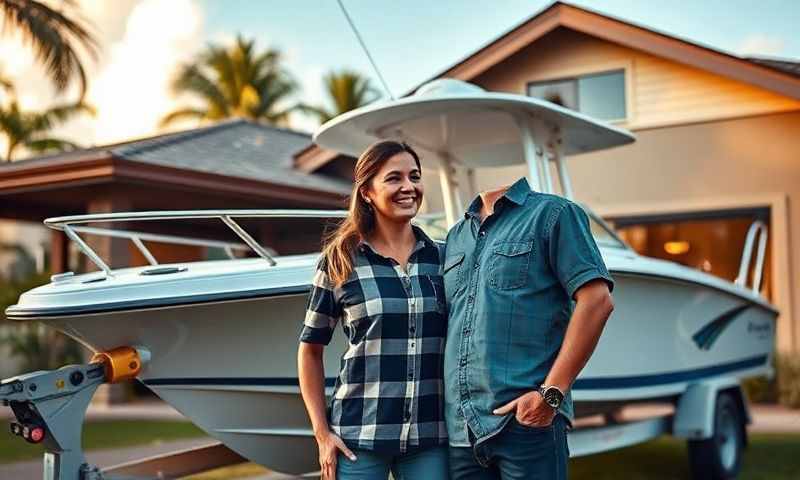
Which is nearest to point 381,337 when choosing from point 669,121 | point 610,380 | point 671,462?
point 610,380

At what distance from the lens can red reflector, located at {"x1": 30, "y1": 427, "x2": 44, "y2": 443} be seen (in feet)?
12.6

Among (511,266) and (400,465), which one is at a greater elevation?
(511,266)

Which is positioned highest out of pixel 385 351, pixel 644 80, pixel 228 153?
pixel 644 80

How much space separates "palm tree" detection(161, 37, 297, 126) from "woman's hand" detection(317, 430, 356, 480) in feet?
104

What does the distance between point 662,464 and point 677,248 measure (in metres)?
7.84

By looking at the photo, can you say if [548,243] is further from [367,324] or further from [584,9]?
[584,9]

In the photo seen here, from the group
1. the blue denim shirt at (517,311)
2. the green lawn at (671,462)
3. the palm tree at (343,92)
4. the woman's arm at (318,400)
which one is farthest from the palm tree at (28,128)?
the blue denim shirt at (517,311)

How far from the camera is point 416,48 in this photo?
9914 millimetres

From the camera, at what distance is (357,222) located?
3109 millimetres

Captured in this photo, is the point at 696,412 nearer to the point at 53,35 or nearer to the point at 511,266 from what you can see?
the point at 511,266

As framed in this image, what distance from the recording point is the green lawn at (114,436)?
822 cm

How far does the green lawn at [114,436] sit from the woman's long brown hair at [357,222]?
5.75m

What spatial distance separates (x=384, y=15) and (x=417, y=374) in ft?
19.7

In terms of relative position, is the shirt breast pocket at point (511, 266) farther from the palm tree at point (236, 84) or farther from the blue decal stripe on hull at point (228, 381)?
the palm tree at point (236, 84)
